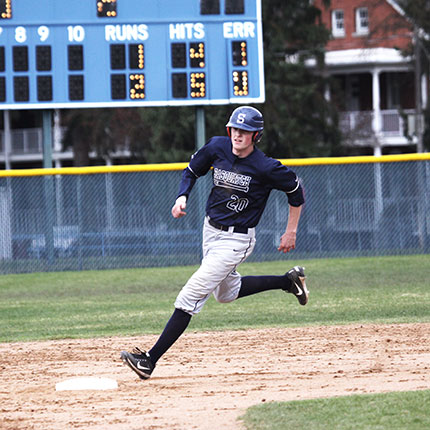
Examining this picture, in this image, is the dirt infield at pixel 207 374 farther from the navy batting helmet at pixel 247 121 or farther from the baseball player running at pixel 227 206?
the navy batting helmet at pixel 247 121

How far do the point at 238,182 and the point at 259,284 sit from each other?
1.11m

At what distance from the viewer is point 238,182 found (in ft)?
20.5

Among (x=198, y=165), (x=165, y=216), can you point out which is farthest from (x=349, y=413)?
(x=165, y=216)

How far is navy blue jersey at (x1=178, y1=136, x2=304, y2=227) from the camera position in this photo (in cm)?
627

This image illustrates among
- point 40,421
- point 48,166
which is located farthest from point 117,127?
point 40,421

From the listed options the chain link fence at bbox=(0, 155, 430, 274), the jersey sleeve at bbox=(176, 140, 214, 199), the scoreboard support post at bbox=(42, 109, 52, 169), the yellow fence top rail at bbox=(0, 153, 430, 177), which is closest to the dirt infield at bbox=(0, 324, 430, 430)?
the jersey sleeve at bbox=(176, 140, 214, 199)

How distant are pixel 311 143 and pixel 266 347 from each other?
72.3 ft

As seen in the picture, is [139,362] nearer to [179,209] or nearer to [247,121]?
[179,209]

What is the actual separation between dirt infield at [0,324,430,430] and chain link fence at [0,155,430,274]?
8.12m

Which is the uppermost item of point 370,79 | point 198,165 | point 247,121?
point 370,79

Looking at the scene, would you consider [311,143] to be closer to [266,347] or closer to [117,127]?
[117,127]

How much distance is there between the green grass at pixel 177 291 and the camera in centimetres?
983

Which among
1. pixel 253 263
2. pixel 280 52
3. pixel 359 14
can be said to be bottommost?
pixel 253 263

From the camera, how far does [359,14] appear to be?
128 ft
